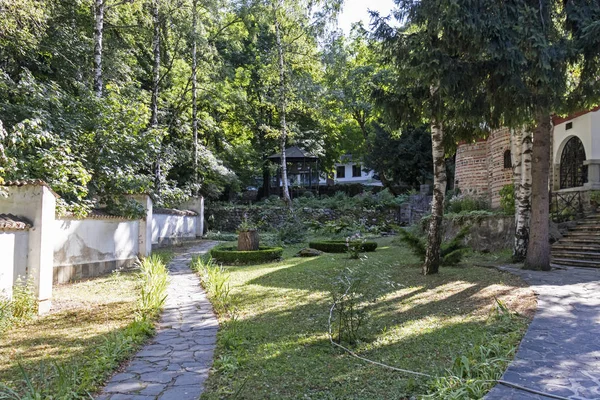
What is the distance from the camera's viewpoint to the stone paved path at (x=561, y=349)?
10.4 feet

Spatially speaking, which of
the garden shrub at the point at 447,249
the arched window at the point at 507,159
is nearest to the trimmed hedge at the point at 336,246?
the garden shrub at the point at 447,249

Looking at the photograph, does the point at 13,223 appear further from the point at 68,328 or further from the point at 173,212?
the point at 173,212

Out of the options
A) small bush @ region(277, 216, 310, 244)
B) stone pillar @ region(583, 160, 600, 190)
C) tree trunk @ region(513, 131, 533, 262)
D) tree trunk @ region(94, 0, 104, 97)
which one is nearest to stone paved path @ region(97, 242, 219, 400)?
tree trunk @ region(513, 131, 533, 262)

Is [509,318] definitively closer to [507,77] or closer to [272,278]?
[507,77]

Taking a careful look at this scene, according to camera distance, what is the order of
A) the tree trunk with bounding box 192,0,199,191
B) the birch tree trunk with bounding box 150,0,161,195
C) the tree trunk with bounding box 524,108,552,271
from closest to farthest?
the tree trunk with bounding box 524,108,552,271
the birch tree trunk with bounding box 150,0,161,195
the tree trunk with bounding box 192,0,199,191

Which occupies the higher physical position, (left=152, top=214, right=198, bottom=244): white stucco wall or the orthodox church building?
the orthodox church building

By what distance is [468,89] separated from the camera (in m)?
7.33

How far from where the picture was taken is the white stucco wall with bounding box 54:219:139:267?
812 centimetres

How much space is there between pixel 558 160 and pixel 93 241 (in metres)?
14.2

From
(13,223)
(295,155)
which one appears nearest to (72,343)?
(13,223)

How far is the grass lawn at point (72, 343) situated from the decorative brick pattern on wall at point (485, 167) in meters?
13.3

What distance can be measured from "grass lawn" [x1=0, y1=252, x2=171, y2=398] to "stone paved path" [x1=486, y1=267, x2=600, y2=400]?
3.19 metres

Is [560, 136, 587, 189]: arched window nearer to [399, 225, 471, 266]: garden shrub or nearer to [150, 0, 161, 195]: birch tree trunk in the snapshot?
[399, 225, 471, 266]: garden shrub

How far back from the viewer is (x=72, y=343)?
4.62 meters
